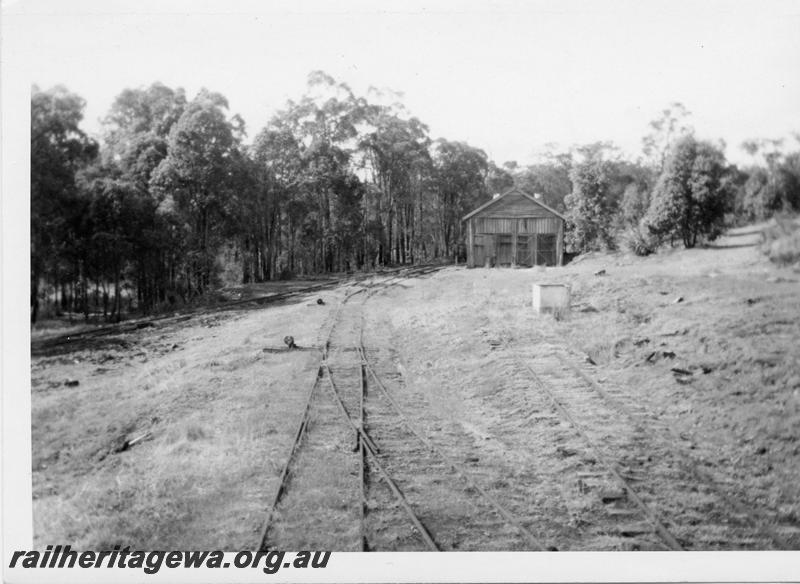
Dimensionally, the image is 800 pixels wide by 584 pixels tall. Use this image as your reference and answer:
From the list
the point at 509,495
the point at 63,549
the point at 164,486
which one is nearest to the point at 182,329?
the point at 164,486

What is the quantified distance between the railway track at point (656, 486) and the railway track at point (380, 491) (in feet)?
2.58

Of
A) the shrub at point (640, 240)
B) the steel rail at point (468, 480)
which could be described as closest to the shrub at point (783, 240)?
the shrub at point (640, 240)

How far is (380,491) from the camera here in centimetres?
431

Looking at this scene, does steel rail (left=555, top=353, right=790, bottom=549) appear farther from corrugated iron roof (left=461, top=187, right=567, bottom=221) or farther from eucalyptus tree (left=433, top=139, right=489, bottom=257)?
eucalyptus tree (left=433, top=139, right=489, bottom=257)

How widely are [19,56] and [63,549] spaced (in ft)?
13.6

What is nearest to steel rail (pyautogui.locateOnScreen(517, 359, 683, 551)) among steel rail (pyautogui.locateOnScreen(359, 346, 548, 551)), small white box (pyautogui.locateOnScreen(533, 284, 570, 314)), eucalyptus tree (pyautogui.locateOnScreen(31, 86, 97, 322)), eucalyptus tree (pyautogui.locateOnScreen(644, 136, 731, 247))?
steel rail (pyautogui.locateOnScreen(359, 346, 548, 551))

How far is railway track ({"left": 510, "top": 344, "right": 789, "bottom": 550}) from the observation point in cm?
402

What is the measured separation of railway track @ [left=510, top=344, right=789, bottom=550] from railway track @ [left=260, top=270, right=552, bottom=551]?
2.58 feet

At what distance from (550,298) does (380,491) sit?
400 cm

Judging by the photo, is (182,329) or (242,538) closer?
(242,538)

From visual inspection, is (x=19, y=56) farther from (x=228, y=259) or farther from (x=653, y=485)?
(x=653, y=485)

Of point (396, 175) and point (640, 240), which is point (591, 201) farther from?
point (396, 175)

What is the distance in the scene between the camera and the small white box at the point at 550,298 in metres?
7.16

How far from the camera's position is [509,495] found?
170 inches
